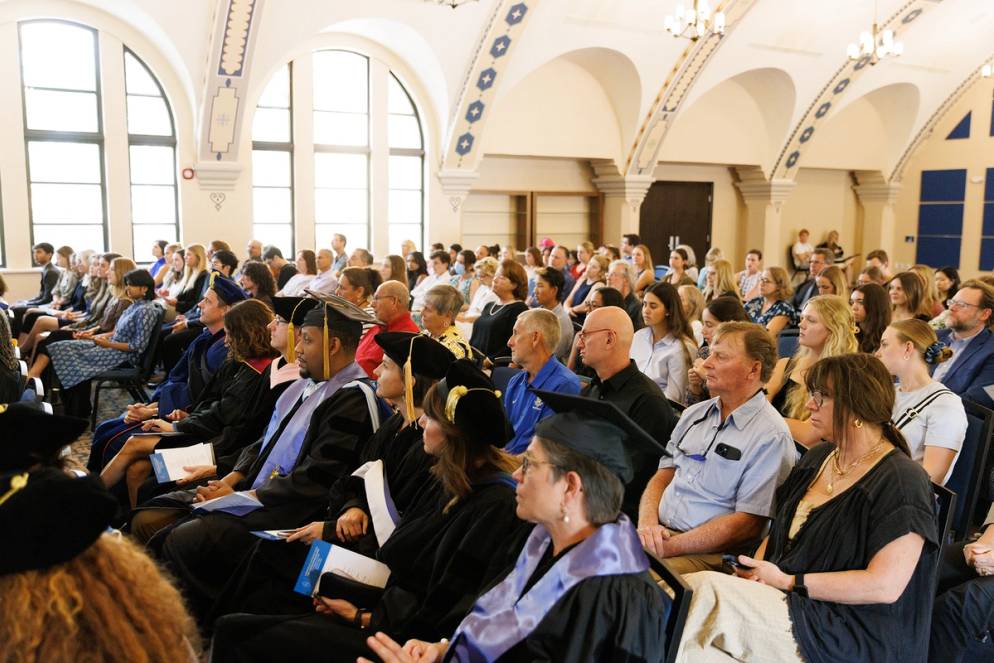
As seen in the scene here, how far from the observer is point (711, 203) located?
17203 millimetres

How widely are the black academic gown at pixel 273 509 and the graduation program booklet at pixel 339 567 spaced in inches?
24.1

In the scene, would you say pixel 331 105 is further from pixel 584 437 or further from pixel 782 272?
pixel 584 437

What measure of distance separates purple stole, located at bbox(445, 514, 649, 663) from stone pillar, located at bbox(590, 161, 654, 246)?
534 inches

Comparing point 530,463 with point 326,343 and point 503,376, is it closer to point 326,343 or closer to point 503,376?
point 326,343

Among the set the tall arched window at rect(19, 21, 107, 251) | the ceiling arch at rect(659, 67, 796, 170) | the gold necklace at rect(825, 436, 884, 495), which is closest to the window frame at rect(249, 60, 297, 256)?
the tall arched window at rect(19, 21, 107, 251)

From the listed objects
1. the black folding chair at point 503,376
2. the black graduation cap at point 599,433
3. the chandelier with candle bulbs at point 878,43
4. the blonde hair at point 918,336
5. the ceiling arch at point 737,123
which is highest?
the chandelier with candle bulbs at point 878,43

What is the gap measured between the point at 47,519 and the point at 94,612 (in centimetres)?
16

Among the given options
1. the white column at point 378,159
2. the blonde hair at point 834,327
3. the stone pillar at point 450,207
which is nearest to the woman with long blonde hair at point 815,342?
the blonde hair at point 834,327

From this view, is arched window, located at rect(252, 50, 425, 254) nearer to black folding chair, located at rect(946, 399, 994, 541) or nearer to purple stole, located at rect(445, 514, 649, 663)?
black folding chair, located at rect(946, 399, 994, 541)

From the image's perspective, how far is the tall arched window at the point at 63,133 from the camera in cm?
1086

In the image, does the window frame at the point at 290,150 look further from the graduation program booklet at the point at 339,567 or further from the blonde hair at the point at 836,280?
the graduation program booklet at the point at 339,567

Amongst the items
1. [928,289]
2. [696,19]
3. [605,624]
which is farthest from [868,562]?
[696,19]

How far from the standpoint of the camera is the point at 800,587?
7.91 feet

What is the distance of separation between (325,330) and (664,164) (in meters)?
13.8
